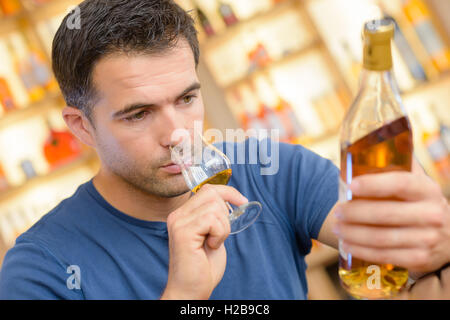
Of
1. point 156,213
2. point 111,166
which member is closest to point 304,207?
point 156,213

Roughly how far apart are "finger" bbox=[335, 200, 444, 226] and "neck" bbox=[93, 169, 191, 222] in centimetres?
66

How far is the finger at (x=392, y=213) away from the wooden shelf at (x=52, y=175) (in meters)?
2.17

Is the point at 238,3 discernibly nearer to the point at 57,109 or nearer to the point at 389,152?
the point at 57,109

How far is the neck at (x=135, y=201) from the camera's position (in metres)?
1.13

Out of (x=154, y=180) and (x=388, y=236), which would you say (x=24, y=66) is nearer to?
(x=154, y=180)

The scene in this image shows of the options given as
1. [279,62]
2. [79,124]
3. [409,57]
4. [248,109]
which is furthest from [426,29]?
[79,124]

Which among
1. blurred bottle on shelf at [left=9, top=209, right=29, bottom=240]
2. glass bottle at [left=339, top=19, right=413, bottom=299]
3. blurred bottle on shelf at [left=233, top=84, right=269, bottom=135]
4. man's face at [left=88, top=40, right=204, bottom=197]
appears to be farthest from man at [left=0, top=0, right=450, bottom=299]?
blurred bottle on shelf at [left=9, top=209, right=29, bottom=240]

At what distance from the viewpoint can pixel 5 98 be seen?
2520 mm

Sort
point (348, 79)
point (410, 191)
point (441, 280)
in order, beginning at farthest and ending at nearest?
point (348, 79), point (441, 280), point (410, 191)

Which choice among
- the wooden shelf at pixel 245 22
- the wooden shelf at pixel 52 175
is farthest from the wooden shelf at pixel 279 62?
the wooden shelf at pixel 52 175

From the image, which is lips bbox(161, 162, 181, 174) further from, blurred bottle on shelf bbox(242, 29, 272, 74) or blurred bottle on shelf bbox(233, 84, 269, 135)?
blurred bottle on shelf bbox(242, 29, 272, 74)

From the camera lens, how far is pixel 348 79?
8.16 ft

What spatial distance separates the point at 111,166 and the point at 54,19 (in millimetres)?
1695
